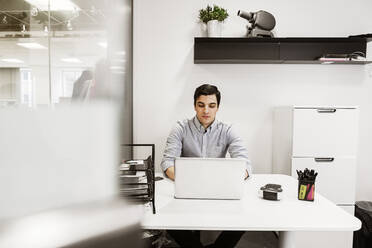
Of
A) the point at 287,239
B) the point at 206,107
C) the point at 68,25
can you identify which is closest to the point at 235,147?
the point at 206,107

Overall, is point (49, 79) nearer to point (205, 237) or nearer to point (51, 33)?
point (51, 33)

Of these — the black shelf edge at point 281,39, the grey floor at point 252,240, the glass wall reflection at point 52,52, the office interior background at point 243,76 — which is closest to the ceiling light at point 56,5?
the glass wall reflection at point 52,52

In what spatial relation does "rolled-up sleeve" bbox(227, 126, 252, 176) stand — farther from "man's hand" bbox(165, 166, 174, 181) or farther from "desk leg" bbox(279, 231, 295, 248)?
"desk leg" bbox(279, 231, 295, 248)

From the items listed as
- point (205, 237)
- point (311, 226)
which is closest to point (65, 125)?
point (311, 226)

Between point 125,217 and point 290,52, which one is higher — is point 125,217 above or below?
below

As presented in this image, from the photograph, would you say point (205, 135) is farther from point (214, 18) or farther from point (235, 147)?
point (214, 18)

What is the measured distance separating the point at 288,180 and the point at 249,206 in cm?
68

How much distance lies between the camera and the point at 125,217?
4.45ft

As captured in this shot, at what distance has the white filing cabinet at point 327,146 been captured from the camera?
2.54 m

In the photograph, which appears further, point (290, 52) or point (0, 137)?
point (290, 52)

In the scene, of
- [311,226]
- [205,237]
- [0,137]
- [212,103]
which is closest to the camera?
[0,137]

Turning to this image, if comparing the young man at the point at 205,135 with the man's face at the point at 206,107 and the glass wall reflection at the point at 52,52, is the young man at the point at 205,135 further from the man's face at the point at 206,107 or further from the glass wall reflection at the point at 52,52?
the glass wall reflection at the point at 52,52

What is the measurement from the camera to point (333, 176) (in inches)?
103

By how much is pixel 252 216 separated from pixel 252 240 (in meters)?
1.50
